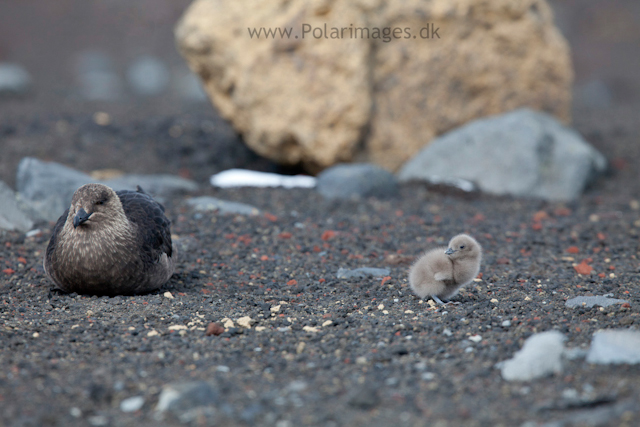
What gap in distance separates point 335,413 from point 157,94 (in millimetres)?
18146

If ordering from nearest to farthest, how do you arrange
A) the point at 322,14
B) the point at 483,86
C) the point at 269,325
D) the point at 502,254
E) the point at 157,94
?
the point at 269,325 → the point at 502,254 → the point at 322,14 → the point at 483,86 → the point at 157,94

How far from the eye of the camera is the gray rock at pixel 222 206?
26.1ft

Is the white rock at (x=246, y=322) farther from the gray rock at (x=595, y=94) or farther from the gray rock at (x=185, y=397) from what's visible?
the gray rock at (x=595, y=94)

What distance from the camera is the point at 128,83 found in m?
22.3

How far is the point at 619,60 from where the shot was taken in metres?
25.6

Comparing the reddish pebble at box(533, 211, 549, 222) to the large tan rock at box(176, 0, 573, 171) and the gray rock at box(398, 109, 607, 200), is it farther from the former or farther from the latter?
the large tan rock at box(176, 0, 573, 171)

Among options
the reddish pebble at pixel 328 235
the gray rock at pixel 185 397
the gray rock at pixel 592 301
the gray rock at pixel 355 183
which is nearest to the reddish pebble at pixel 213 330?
the gray rock at pixel 185 397

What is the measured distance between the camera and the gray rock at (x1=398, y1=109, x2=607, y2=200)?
9383 mm

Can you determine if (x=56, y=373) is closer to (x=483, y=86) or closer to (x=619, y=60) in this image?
(x=483, y=86)

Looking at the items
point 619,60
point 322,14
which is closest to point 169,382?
point 322,14

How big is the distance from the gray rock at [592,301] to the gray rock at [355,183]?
4.19m

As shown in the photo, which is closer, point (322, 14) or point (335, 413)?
point (335, 413)

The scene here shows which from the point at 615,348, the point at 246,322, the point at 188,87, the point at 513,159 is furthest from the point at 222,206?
the point at 188,87

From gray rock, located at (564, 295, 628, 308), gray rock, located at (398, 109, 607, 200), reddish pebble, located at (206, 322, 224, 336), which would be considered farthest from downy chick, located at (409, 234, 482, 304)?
gray rock, located at (398, 109, 607, 200)
